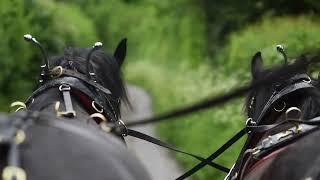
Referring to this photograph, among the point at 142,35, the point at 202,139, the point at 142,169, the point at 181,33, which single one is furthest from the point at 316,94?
the point at 142,35

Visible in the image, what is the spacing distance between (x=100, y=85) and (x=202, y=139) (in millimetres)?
6690

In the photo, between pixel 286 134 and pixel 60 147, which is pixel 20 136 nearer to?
pixel 60 147

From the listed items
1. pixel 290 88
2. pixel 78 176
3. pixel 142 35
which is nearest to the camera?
pixel 78 176

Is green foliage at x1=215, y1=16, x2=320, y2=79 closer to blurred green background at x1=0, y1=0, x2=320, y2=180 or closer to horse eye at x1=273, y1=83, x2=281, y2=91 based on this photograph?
blurred green background at x1=0, y1=0, x2=320, y2=180

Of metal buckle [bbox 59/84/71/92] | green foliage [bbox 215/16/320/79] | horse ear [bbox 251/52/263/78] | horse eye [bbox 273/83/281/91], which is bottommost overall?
green foliage [bbox 215/16/320/79]

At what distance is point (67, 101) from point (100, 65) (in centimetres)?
73

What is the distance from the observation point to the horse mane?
3670mm

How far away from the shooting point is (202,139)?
33.4ft

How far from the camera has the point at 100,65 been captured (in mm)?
3805

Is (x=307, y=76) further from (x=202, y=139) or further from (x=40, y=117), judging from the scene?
(x=202, y=139)

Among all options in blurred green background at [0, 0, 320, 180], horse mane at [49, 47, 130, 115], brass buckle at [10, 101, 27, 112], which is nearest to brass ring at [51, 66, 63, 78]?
horse mane at [49, 47, 130, 115]

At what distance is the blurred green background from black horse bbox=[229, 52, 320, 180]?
34cm

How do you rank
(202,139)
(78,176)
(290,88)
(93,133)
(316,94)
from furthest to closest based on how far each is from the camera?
(202,139) → (290,88) → (316,94) → (93,133) → (78,176)

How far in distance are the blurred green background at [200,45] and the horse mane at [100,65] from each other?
0.56 m
